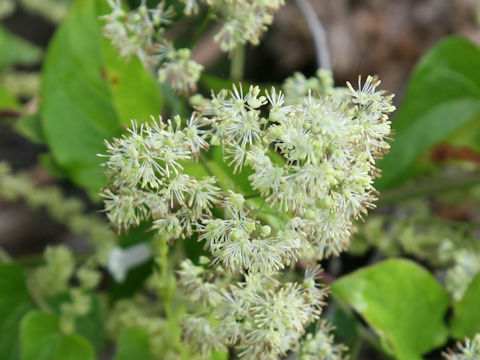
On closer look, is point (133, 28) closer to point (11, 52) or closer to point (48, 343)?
point (48, 343)

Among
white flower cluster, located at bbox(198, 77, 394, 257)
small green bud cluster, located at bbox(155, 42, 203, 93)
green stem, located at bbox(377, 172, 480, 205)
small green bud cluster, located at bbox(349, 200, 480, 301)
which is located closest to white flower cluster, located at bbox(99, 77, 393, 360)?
white flower cluster, located at bbox(198, 77, 394, 257)

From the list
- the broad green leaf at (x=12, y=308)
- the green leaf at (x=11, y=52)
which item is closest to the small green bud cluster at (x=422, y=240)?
the broad green leaf at (x=12, y=308)

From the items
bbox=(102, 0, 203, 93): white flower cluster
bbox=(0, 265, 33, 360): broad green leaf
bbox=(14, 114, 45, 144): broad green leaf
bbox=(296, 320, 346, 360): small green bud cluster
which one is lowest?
bbox=(0, 265, 33, 360): broad green leaf

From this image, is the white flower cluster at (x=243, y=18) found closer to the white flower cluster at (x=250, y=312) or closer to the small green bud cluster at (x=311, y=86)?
the small green bud cluster at (x=311, y=86)

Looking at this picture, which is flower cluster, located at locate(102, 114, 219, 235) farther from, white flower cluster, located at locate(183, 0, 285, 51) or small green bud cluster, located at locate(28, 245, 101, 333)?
small green bud cluster, located at locate(28, 245, 101, 333)

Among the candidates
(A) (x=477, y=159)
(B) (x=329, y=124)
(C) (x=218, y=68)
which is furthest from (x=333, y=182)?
(C) (x=218, y=68)

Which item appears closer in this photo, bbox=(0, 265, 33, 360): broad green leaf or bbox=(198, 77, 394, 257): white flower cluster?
bbox=(198, 77, 394, 257): white flower cluster
